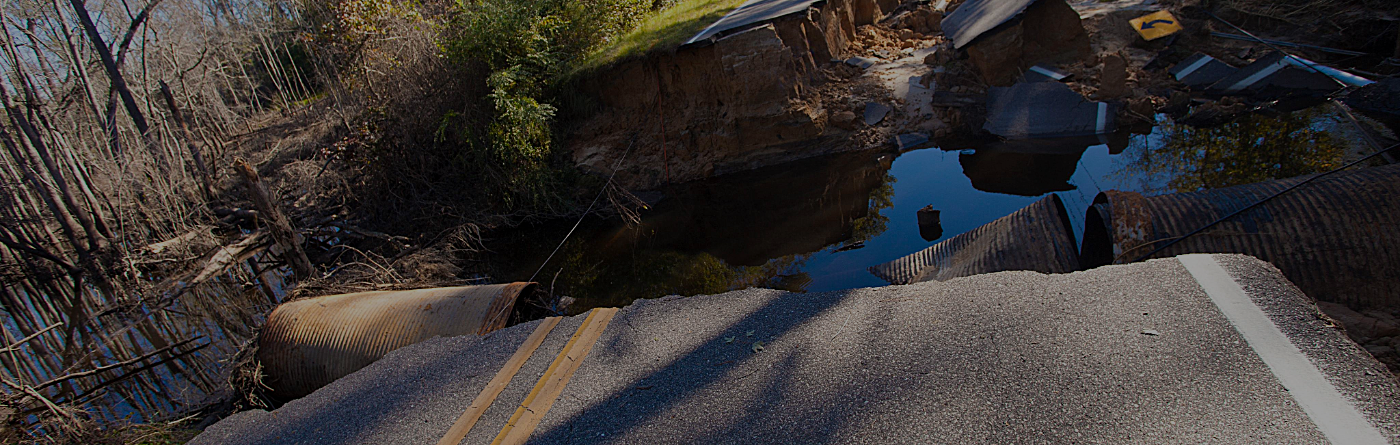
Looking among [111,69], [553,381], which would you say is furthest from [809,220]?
Result: [111,69]

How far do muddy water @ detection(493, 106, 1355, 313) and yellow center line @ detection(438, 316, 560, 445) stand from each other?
2.27 m

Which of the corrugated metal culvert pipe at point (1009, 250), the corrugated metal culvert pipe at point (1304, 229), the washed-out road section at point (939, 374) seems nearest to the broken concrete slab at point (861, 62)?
the corrugated metal culvert pipe at point (1009, 250)

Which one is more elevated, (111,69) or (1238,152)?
(111,69)

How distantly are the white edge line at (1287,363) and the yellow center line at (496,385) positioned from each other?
394 centimetres

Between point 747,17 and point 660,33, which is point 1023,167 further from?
point 660,33

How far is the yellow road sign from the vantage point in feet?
32.8

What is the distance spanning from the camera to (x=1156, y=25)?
10133mm

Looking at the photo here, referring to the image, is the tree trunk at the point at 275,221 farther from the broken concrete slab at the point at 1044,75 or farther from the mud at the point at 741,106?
the broken concrete slab at the point at 1044,75

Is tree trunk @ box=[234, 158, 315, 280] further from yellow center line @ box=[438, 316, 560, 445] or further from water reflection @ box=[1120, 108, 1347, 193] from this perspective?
water reflection @ box=[1120, 108, 1347, 193]

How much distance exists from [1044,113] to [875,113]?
8.15ft

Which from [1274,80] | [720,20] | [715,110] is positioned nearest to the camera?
[1274,80]

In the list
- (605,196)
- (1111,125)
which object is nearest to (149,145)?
(605,196)

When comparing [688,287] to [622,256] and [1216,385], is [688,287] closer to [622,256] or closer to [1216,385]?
[622,256]

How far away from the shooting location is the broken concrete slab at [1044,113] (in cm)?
914
